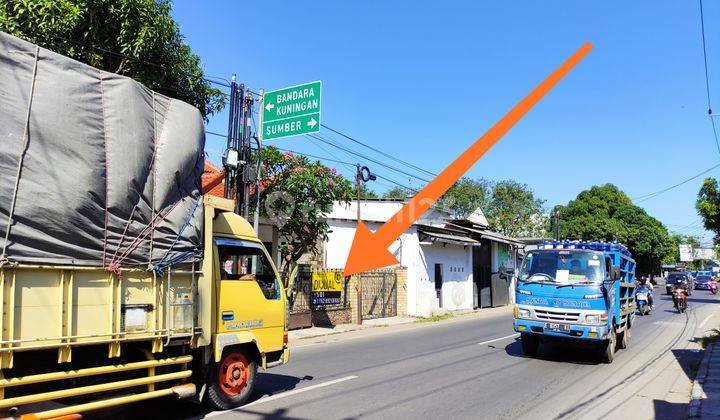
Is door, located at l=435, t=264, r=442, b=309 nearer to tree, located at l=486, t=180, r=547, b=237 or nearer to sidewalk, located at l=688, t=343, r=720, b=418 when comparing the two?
sidewalk, located at l=688, t=343, r=720, b=418

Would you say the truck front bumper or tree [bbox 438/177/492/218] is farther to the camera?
tree [bbox 438/177/492/218]

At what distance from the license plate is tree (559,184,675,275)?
4368 centimetres

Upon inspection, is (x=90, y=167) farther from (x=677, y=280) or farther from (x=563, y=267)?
(x=677, y=280)

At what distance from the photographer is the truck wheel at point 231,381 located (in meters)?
6.93

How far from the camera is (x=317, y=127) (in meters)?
13.2

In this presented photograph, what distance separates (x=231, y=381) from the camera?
7.18 m

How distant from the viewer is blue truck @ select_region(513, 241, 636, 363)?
422 inches

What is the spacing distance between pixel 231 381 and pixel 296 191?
350 inches

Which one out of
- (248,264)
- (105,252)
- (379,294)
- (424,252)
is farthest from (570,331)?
(424,252)

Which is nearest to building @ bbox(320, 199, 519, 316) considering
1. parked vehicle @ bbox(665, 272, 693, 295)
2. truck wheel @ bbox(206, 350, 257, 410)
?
parked vehicle @ bbox(665, 272, 693, 295)

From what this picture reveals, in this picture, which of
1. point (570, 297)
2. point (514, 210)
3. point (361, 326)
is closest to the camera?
point (570, 297)

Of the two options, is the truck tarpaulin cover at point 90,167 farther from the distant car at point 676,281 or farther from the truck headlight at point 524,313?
the distant car at point 676,281

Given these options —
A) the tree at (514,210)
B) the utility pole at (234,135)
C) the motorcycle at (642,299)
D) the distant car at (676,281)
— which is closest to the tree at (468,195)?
the tree at (514,210)

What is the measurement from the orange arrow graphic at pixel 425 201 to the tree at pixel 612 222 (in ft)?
97.1
